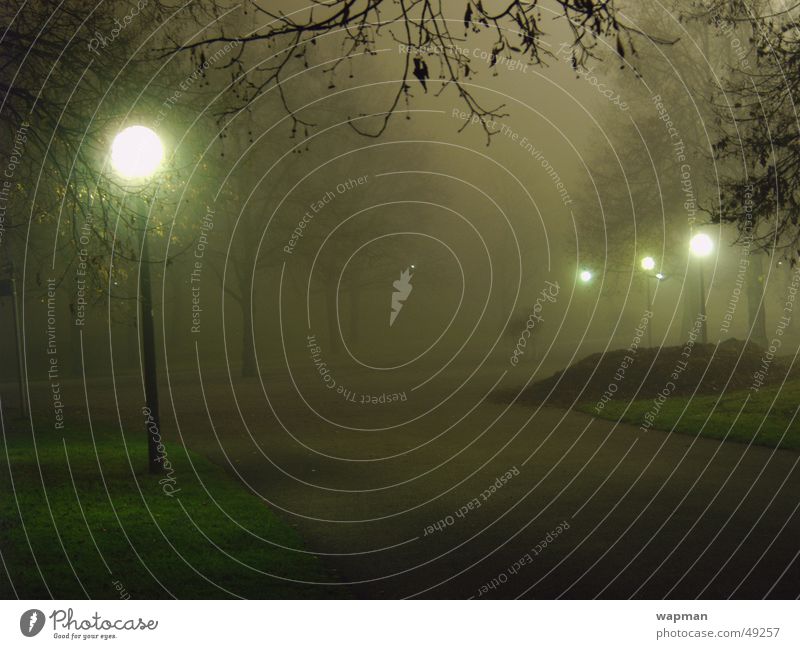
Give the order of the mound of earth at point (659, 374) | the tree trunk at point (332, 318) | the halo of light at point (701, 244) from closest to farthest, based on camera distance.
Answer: the mound of earth at point (659, 374) < the halo of light at point (701, 244) < the tree trunk at point (332, 318)

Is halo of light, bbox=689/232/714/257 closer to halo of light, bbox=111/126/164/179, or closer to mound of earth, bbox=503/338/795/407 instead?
mound of earth, bbox=503/338/795/407

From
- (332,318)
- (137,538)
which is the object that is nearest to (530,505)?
(137,538)

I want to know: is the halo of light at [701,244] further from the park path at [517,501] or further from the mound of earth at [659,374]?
the park path at [517,501]

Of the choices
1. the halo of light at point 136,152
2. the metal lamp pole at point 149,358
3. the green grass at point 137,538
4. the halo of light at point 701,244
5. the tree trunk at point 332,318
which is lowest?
the green grass at point 137,538

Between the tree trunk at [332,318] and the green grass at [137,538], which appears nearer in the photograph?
the green grass at [137,538]

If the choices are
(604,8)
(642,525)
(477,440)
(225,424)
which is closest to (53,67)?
(604,8)

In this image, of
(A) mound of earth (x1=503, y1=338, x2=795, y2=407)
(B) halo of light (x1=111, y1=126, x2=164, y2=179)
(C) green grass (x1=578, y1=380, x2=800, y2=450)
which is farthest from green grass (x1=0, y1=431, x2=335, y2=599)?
(A) mound of earth (x1=503, y1=338, x2=795, y2=407)

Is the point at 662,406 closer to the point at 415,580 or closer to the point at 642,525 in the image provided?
the point at 642,525

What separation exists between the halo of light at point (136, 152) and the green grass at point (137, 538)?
2.98 m

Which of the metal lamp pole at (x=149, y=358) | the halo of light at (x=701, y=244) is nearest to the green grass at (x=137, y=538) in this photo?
the metal lamp pole at (x=149, y=358)

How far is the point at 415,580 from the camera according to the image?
752 centimetres

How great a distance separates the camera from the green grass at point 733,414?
14.6 m

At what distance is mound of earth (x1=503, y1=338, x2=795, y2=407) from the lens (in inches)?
836

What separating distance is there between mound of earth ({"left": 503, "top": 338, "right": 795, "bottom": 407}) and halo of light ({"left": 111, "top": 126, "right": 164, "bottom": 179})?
468 inches
